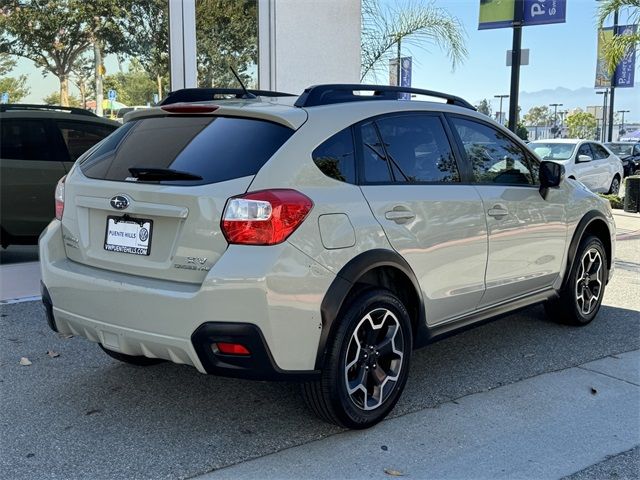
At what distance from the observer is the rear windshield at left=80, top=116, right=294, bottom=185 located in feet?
10.4

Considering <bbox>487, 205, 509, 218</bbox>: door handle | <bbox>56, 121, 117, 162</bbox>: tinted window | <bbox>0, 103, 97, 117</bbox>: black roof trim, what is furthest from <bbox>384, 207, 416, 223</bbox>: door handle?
<bbox>0, 103, 97, 117</bbox>: black roof trim

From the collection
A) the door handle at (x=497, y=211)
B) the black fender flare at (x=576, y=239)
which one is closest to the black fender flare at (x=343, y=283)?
the door handle at (x=497, y=211)

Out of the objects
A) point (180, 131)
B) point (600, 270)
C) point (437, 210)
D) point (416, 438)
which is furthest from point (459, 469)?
point (600, 270)

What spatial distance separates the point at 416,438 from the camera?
3.44m

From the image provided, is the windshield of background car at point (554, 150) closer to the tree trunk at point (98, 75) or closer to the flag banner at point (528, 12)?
the flag banner at point (528, 12)

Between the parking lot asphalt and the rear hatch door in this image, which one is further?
the parking lot asphalt

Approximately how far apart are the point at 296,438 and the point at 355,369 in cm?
46

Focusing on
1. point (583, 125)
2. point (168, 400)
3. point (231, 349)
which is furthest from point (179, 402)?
point (583, 125)

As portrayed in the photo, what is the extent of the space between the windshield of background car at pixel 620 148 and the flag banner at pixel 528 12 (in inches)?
716

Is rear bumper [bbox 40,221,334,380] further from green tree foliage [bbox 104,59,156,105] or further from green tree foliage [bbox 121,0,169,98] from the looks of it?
green tree foliage [bbox 121,0,169,98]

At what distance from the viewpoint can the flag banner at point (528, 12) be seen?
30.2 feet

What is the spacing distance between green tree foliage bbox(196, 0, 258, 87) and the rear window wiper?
5638mm

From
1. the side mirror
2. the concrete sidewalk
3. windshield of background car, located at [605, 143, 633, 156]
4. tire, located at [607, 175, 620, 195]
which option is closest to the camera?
the concrete sidewalk

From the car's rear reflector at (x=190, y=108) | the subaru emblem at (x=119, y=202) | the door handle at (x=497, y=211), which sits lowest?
the door handle at (x=497, y=211)
